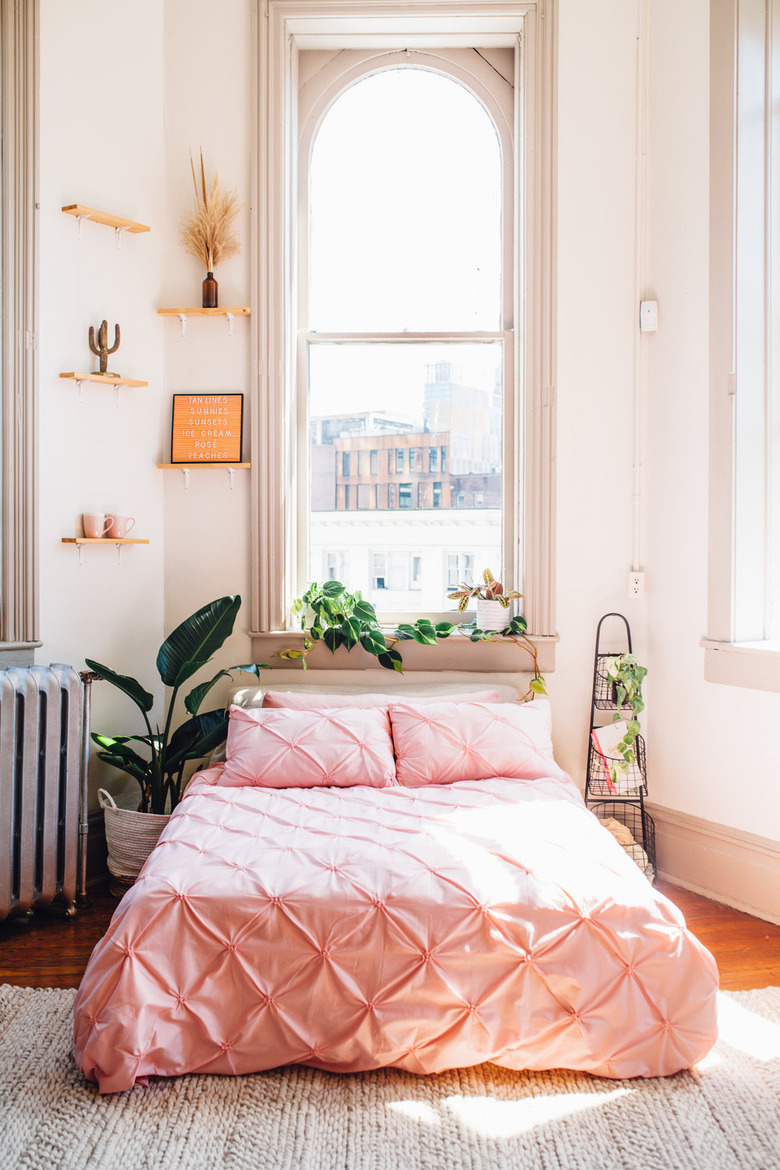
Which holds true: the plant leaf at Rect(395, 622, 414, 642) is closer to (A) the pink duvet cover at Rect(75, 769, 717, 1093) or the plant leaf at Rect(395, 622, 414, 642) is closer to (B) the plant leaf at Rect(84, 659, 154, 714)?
(B) the plant leaf at Rect(84, 659, 154, 714)

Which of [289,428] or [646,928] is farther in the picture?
[289,428]

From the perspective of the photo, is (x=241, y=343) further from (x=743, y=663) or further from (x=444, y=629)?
(x=743, y=663)

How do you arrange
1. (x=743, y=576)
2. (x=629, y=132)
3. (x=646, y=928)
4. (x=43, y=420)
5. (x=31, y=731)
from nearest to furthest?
(x=646, y=928) → (x=31, y=731) → (x=743, y=576) → (x=43, y=420) → (x=629, y=132)

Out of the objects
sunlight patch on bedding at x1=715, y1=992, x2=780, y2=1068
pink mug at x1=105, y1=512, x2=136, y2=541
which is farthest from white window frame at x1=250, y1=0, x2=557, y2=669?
sunlight patch on bedding at x1=715, y1=992, x2=780, y2=1068

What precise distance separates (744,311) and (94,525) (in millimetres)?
2580

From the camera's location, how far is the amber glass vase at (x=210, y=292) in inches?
127

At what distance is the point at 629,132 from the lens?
3.19 metres

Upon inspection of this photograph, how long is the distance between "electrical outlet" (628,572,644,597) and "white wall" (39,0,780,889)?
33mm

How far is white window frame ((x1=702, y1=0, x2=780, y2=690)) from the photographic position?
9.09ft

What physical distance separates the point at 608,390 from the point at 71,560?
7.61 feet

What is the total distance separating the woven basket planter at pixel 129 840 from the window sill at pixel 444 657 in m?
0.80

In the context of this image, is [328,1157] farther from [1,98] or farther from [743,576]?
[1,98]

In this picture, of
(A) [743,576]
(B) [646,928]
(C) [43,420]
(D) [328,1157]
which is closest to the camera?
(D) [328,1157]

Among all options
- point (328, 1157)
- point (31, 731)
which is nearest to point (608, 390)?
point (31, 731)
